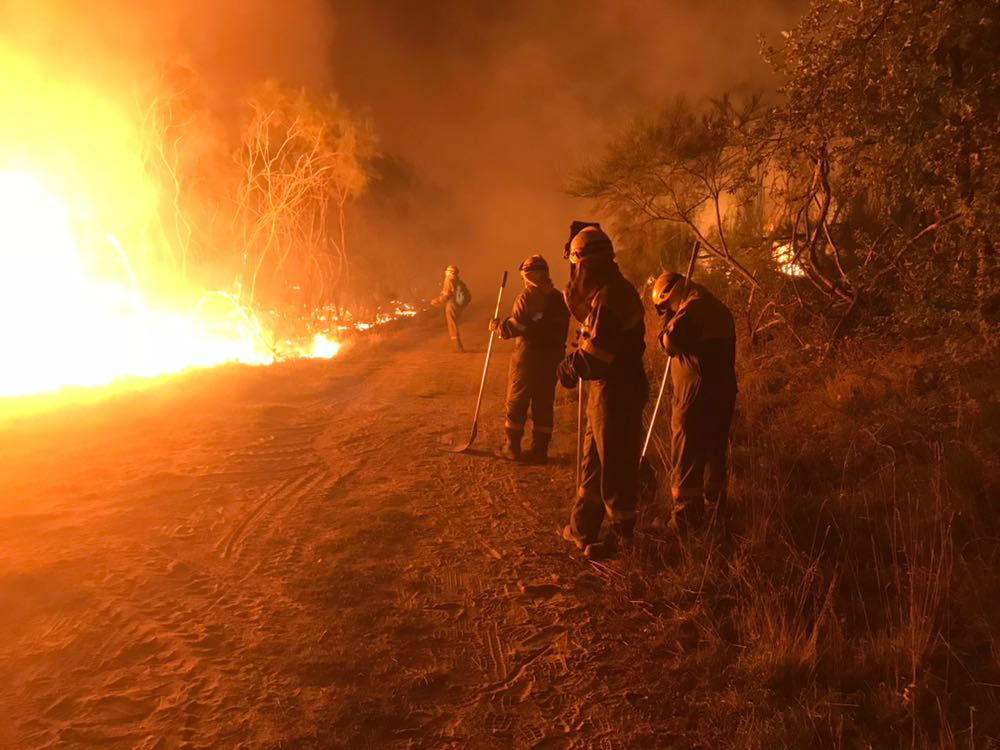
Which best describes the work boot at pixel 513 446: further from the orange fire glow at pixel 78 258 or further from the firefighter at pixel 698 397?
the orange fire glow at pixel 78 258

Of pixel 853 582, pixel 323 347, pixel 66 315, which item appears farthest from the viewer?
pixel 323 347

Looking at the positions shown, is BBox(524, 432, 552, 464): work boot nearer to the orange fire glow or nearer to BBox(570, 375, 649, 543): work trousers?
BBox(570, 375, 649, 543): work trousers

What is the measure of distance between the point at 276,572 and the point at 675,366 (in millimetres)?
3310

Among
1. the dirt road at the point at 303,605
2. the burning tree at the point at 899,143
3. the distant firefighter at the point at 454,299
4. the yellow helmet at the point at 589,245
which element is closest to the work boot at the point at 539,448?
the dirt road at the point at 303,605

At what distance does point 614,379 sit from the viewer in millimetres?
4258

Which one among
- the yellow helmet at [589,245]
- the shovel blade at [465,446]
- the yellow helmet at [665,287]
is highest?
the yellow helmet at [589,245]

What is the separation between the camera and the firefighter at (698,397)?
452 centimetres

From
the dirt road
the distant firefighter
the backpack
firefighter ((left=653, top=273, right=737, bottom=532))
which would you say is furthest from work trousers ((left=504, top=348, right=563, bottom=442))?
the backpack

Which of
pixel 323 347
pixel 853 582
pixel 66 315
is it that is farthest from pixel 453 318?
pixel 853 582

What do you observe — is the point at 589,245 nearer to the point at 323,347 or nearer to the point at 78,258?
the point at 78,258

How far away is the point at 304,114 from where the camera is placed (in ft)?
50.7

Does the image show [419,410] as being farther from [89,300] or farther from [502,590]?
[89,300]

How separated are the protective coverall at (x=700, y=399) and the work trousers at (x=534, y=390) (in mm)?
2075

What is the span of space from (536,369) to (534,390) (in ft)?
0.75
